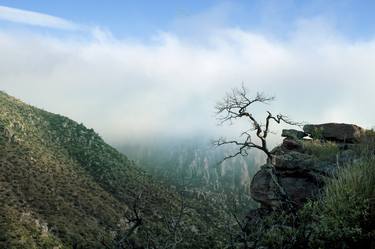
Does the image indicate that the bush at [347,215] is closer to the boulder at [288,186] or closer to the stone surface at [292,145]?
the boulder at [288,186]

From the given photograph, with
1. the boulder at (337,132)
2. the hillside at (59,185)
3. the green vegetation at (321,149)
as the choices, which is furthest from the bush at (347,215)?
the hillside at (59,185)

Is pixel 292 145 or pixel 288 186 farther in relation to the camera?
pixel 292 145

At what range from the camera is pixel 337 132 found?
2042 cm

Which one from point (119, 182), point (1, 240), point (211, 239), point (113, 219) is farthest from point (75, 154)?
point (211, 239)

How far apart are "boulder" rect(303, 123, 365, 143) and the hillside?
133ft

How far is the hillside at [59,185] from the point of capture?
3344 inches

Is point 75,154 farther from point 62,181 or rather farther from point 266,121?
point 266,121

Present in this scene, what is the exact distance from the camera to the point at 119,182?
126m

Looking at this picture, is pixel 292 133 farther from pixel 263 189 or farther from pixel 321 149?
pixel 263 189

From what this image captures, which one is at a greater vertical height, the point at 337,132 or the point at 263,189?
the point at 337,132

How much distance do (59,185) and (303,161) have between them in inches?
3605

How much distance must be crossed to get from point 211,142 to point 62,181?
94135mm

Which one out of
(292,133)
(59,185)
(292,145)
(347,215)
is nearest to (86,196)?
(59,185)

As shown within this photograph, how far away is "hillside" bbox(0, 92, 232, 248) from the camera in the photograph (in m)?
84.9
